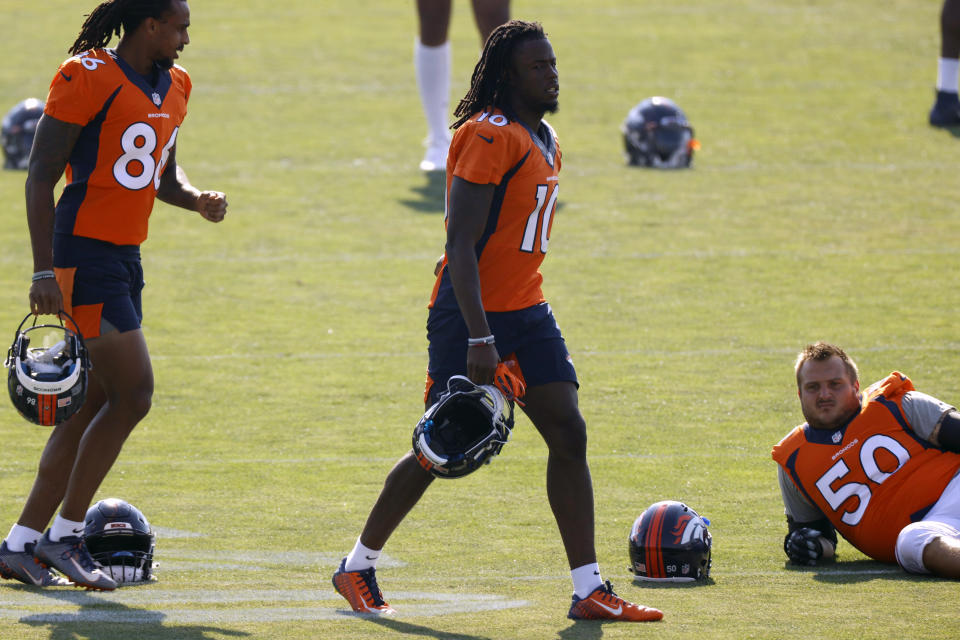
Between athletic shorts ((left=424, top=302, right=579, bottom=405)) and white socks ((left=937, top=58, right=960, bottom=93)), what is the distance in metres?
9.46

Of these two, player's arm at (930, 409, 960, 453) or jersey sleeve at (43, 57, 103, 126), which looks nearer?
jersey sleeve at (43, 57, 103, 126)

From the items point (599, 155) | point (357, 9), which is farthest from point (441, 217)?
point (357, 9)

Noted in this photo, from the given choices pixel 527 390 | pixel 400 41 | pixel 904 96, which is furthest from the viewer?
pixel 400 41

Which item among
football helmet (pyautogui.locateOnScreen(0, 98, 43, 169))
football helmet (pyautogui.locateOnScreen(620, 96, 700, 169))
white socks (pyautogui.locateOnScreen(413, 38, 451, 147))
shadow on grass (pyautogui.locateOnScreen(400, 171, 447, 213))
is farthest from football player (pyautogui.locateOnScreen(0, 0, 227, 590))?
football helmet (pyautogui.locateOnScreen(620, 96, 700, 169))

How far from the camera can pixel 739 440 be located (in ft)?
22.1

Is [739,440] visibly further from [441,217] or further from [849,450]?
[441,217]

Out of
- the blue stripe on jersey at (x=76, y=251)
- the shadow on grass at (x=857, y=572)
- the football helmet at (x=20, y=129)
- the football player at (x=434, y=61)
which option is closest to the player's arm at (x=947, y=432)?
the shadow on grass at (x=857, y=572)

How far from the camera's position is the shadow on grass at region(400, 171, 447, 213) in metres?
11.1

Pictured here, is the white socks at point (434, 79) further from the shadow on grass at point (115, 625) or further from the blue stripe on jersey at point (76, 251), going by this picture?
the shadow on grass at point (115, 625)

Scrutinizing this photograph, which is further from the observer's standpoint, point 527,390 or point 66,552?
point 66,552

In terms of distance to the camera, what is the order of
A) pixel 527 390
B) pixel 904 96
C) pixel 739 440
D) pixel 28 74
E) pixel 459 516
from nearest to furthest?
pixel 527 390 < pixel 459 516 < pixel 739 440 < pixel 904 96 < pixel 28 74

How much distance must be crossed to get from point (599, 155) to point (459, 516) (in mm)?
7167

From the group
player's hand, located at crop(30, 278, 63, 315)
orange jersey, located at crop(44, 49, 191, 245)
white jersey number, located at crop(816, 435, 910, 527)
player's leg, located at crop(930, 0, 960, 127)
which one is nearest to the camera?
player's hand, located at crop(30, 278, 63, 315)

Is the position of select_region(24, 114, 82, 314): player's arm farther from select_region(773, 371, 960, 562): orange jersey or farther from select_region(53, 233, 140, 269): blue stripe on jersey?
select_region(773, 371, 960, 562): orange jersey
